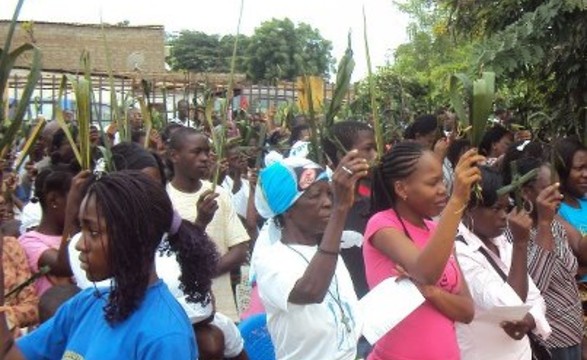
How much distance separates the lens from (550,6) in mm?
6727

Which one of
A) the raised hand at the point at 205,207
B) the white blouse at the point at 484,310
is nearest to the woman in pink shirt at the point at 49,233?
the raised hand at the point at 205,207

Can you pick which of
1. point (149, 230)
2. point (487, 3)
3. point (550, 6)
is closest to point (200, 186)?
point (149, 230)

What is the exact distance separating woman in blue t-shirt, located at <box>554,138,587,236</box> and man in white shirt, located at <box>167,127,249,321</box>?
5.80ft

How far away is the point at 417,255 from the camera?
126 inches

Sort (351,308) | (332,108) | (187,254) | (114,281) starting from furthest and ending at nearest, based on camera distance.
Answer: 1. (332,108)
2. (351,308)
3. (187,254)
4. (114,281)

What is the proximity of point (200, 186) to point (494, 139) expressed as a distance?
291 centimetres

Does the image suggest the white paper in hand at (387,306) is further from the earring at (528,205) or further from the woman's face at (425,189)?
the earring at (528,205)

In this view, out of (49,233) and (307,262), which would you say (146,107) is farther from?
(307,262)

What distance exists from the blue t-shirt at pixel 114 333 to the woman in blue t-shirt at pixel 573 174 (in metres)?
3.12

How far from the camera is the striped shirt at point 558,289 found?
13.8 ft

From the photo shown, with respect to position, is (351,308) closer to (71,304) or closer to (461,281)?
(461,281)

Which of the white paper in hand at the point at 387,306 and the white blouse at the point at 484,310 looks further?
the white blouse at the point at 484,310

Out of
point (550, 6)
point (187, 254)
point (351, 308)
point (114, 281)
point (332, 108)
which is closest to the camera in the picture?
point (114, 281)

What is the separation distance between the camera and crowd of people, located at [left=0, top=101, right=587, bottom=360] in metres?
2.33
